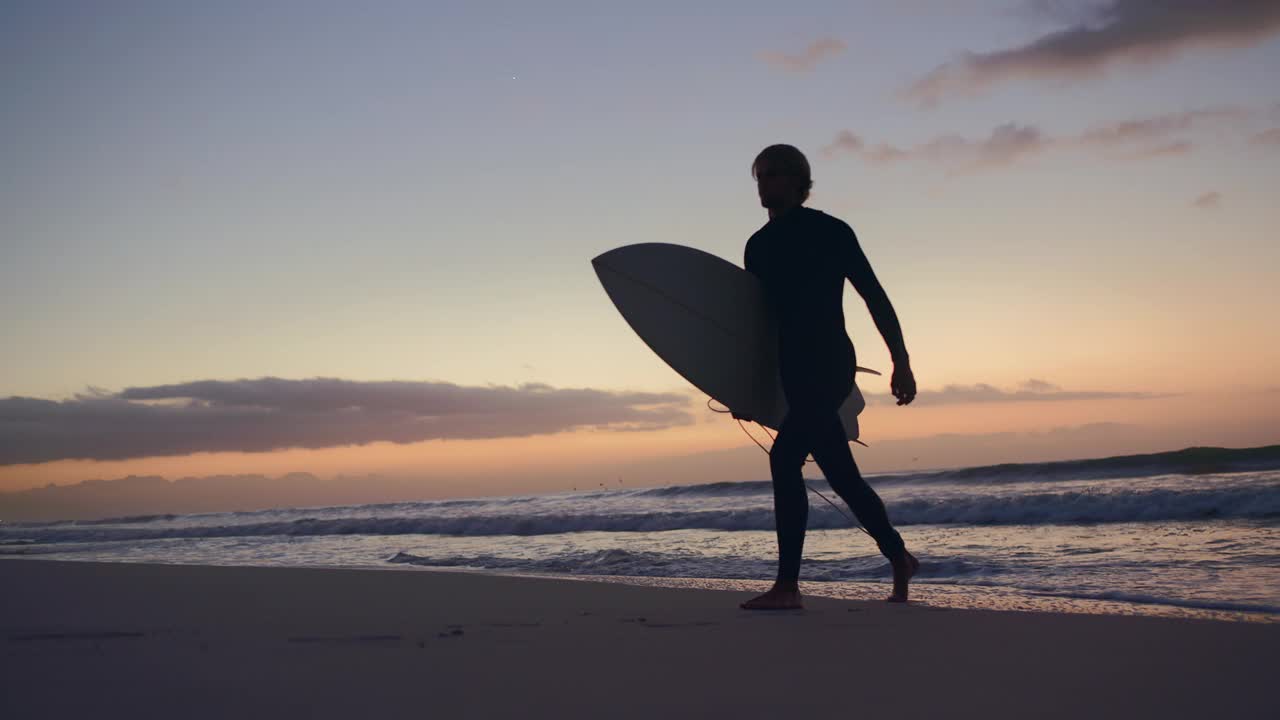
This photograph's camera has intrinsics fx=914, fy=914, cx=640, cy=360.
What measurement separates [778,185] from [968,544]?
4040 mm

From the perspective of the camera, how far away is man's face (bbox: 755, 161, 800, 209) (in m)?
3.60

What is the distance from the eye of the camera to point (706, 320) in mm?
3990

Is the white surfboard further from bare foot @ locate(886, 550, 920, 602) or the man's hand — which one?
bare foot @ locate(886, 550, 920, 602)

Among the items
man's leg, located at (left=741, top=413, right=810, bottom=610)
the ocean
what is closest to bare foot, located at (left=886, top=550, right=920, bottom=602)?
the ocean

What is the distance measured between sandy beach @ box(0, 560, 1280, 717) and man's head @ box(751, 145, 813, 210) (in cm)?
158

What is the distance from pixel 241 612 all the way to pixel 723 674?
2342 mm

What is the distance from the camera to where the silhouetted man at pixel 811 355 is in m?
3.38

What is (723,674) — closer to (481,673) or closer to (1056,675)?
(481,673)

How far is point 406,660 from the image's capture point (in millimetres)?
2293

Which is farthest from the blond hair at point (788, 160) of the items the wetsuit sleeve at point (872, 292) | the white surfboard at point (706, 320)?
the white surfboard at point (706, 320)

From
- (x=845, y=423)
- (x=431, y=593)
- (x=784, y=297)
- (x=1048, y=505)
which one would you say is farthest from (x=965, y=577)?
(x=1048, y=505)

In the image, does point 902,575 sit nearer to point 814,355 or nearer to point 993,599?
point 993,599

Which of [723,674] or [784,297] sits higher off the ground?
[784,297]

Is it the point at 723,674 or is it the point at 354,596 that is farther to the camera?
the point at 354,596
